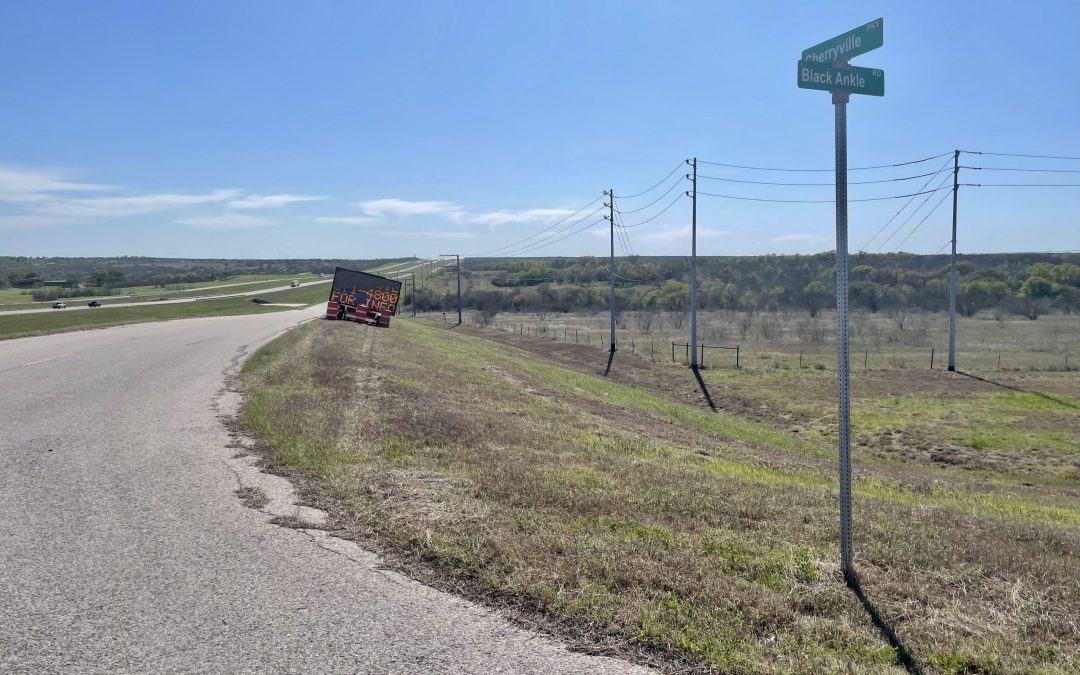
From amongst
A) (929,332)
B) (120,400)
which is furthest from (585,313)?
(120,400)

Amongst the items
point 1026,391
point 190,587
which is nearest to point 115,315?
point 190,587

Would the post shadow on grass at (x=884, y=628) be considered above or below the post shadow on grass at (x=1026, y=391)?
above

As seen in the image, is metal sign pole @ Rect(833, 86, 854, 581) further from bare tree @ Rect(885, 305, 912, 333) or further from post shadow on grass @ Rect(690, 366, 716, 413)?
bare tree @ Rect(885, 305, 912, 333)

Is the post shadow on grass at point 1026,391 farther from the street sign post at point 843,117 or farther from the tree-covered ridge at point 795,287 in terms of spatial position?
the tree-covered ridge at point 795,287

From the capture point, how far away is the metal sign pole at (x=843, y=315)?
5.13 metres

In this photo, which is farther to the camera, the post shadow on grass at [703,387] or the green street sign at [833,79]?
the post shadow on grass at [703,387]

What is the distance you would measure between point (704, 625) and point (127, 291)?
285 feet

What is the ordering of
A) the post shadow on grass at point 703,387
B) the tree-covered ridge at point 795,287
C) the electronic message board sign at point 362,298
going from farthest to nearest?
the tree-covered ridge at point 795,287 → the electronic message board sign at point 362,298 → the post shadow on grass at point 703,387

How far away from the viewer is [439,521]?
20.1ft

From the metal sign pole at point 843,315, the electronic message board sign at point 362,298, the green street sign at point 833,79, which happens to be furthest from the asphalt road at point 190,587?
the electronic message board sign at point 362,298

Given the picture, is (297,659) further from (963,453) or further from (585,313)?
(585,313)

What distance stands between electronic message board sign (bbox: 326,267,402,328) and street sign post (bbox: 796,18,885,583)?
27.4 m

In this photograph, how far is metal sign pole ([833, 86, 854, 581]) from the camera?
202 inches

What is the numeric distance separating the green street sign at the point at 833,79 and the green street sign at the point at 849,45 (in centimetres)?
5
